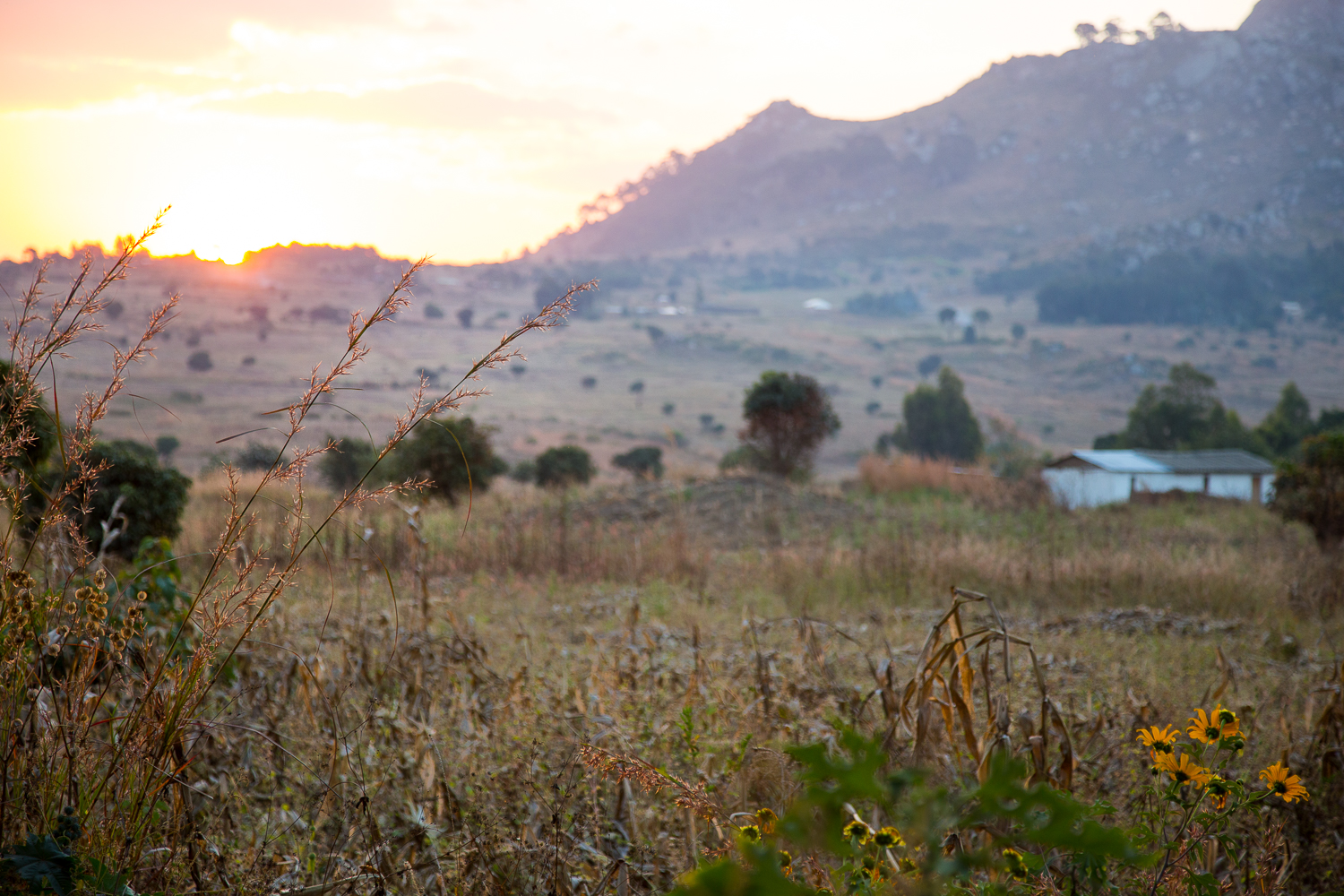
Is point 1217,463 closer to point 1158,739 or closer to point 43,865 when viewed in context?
point 1158,739

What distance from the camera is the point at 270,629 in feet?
→ 13.4

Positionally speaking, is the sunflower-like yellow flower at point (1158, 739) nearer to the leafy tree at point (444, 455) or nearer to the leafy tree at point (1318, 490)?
the leafy tree at point (1318, 490)

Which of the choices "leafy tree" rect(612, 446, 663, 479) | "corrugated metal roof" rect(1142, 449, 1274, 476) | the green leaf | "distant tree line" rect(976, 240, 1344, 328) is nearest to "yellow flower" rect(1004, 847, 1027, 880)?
the green leaf

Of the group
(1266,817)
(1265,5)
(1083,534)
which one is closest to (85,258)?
(1266,817)

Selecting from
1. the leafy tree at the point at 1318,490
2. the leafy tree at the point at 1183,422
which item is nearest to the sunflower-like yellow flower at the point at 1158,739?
the leafy tree at the point at 1318,490

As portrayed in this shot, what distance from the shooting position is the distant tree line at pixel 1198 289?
85625 mm

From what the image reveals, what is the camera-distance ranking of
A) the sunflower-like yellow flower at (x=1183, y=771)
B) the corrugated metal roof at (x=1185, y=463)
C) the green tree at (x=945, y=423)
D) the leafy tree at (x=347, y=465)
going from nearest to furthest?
Result: 1. the sunflower-like yellow flower at (x=1183, y=771)
2. the leafy tree at (x=347, y=465)
3. the corrugated metal roof at (x=1185, y=463)
4. the green tree at (x=945, y=423)

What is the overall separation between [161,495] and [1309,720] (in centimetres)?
871

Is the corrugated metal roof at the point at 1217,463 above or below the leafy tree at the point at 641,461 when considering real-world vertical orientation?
above

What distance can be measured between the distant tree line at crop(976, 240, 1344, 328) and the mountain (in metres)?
7.97

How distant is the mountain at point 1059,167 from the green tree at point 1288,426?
82.5 meters

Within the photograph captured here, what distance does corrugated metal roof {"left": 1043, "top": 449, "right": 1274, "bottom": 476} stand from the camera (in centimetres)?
2192

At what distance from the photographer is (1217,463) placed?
22.4 m

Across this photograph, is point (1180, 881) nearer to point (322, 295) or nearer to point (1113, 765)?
point (1113, 765)
